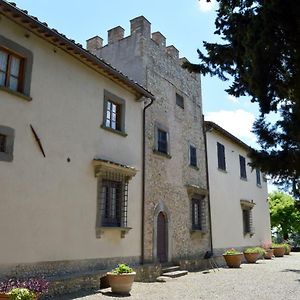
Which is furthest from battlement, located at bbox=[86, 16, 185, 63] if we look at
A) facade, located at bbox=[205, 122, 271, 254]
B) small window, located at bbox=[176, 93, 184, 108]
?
facade, located at bbox=[205, 122, 271, 254]

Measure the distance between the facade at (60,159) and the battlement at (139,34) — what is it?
349cm

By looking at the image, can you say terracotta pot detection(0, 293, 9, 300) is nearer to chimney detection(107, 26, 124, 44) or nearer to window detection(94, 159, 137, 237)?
window detection(94, 159, 137, 237)

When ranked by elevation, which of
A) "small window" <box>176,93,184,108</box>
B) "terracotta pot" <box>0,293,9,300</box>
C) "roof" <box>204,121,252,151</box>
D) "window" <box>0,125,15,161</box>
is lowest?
"terracotta pot" <box>0,293,9,300</box>

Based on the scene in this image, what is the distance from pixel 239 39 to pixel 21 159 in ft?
18.6

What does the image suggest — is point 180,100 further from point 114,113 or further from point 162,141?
point 114,113

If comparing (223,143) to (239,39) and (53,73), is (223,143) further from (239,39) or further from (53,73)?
(239,39)

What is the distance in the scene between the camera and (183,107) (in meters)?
16.9

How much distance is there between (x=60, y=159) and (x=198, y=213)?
9058 mm

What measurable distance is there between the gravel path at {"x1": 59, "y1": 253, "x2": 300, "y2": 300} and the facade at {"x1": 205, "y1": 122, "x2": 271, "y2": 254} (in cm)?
504

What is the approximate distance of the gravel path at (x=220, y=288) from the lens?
→ 29.6 feet

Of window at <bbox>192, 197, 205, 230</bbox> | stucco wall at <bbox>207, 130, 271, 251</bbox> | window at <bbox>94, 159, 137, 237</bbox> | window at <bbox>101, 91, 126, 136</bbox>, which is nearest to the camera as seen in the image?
window at <bbox>94, 159, 137, 237</bbox>

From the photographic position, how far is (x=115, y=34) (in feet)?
51.6

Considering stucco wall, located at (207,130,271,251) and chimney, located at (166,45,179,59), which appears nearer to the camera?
chimney, located at (166,45,179,59)

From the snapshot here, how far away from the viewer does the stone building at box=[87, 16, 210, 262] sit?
13797 mm
